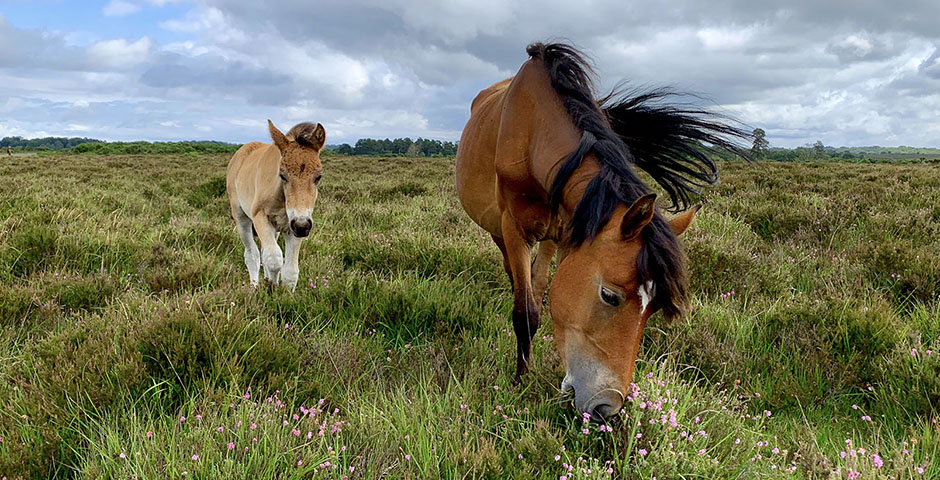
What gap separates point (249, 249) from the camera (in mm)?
5625

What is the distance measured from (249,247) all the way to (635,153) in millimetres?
4334

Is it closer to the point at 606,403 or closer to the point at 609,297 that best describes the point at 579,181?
the point at 609,297

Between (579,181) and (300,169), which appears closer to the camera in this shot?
(579,181)

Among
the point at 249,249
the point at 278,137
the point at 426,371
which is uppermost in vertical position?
the point at 278,137

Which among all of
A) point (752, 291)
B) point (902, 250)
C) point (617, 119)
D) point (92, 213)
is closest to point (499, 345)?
point (617, 119)

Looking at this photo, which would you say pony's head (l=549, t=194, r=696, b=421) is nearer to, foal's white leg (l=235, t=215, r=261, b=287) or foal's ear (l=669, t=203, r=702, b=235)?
foal's ear (l=669, t=203, r=702, b=235)

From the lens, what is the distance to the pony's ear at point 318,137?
177 inches

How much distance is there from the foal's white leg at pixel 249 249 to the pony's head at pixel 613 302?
397cm

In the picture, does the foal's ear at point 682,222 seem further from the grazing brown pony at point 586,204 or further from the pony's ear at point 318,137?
the pony's ear at point 318,137

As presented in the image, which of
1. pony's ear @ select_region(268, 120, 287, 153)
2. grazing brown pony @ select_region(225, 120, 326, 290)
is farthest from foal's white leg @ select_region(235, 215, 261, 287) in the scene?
pony's ear @ select_region(268, 120, 287, 153)

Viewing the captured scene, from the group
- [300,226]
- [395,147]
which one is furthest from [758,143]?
[395,147]

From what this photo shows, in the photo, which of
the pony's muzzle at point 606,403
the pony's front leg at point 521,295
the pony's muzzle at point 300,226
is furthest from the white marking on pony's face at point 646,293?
the pony's muzzle at point 300,226

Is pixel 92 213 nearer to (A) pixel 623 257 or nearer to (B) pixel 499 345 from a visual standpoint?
(B) pixel 499 345

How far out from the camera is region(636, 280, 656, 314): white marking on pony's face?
6.57 ft
